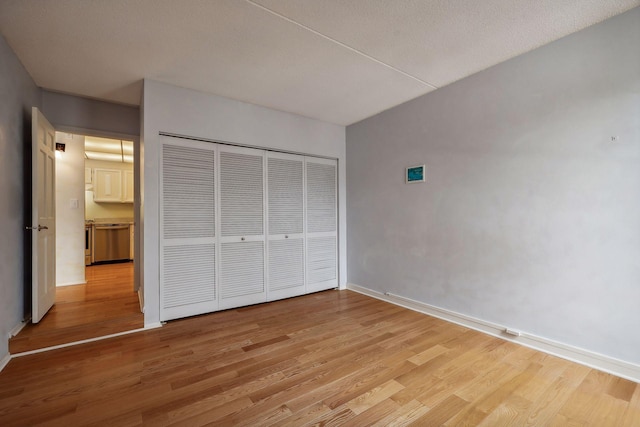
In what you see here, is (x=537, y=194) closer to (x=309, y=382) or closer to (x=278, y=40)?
(x=309, y=382)

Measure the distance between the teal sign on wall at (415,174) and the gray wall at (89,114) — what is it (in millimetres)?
3566

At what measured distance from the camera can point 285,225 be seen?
381 centimetres

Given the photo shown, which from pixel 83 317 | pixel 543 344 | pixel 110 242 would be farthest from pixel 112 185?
pixel 543 344

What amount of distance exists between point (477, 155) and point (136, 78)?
3.55 metres

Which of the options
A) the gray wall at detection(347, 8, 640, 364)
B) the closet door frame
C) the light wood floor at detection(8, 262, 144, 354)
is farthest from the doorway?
the gray wall at detection(347, 8, 640, 364)

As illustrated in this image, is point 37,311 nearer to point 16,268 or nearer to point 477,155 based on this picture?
point 16,268

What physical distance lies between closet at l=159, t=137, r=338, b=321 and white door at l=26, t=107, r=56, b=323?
3.34 feet

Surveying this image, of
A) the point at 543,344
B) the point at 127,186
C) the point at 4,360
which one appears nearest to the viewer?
the point at 4,360

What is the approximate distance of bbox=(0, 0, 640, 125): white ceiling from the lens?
6.14 ft

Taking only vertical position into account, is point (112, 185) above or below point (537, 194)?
above

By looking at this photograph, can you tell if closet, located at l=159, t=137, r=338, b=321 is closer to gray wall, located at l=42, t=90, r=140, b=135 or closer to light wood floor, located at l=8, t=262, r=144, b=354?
light wood floor, located at l=8, t=262, r=144, b=354

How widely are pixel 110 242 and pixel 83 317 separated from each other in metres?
4.06

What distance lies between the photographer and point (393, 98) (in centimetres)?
336

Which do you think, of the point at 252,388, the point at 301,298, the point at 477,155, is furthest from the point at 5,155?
the point at 477,155
